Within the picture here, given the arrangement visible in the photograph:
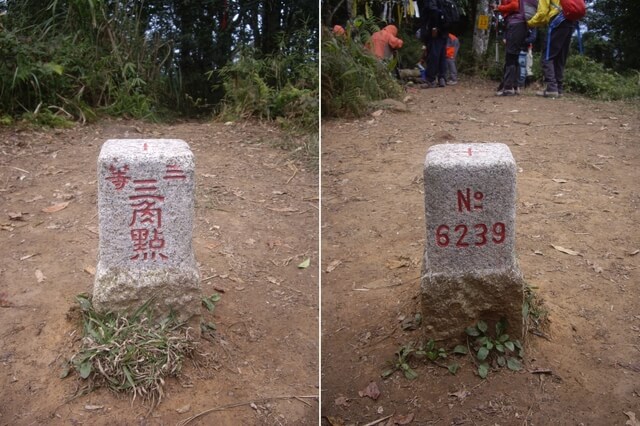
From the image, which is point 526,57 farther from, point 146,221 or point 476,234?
point 146,221

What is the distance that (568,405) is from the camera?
1418mm

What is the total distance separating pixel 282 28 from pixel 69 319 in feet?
4.43

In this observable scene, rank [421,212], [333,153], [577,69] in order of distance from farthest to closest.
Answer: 1. [577,69]
2. [421,212]
3. [333,153]

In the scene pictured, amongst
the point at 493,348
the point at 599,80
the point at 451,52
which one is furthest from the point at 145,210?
the point at 599,80

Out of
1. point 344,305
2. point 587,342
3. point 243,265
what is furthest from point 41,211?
point 587,342

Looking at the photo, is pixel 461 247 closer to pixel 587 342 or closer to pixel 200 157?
pixel 587 342

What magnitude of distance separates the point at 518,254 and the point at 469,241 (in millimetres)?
734

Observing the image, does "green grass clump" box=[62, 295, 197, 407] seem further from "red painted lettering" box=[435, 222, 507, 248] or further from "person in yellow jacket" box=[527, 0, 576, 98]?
"person in yellow jacket" box=[527, 0, 576, 98]

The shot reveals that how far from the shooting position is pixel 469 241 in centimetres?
160

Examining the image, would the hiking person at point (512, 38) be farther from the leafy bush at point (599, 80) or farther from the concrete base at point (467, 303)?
the concrete base at point (467, 303)

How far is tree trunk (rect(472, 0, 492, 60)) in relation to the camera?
8.32 ft

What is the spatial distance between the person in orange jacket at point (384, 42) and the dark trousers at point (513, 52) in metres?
1.01

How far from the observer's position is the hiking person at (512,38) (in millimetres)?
3342

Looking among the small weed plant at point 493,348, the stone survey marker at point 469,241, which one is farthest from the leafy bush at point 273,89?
the small weed plant at point 493,348
